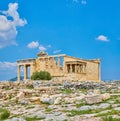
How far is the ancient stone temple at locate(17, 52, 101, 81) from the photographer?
8980 centimetres

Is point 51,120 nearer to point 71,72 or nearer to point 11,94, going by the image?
point 11,94

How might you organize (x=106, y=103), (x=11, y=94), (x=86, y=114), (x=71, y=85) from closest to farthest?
(x=86, y=114)
(x=106, y=103)
(x=11, y=94)
(x=71, y=85)

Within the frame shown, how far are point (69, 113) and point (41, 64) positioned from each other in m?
83.8

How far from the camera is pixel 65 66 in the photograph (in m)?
90.8

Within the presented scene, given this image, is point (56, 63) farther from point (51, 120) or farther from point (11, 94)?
point (51, 120)

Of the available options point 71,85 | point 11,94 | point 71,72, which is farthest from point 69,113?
point 71,72

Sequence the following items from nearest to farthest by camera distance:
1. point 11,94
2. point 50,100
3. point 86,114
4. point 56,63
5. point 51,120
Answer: point 51,120, point 86,114, point 50,100, point 11,94, point 56,63

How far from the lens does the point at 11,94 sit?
25.7 m

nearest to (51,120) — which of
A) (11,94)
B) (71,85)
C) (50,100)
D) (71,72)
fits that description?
(50,100)

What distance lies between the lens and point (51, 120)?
41.8 feet

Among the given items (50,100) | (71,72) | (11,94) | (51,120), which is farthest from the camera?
(71,72)

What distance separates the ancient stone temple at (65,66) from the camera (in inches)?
3535

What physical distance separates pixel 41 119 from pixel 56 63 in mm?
80665

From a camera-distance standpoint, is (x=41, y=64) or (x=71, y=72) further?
(x=41, y=64)
